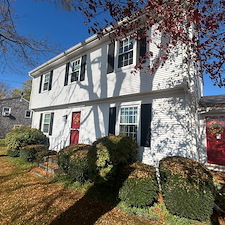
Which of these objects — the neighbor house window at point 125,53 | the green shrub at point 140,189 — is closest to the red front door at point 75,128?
the neighbor house window at point 125,53

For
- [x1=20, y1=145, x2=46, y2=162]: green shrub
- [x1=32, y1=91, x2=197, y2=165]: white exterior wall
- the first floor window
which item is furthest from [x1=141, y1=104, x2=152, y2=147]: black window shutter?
the first floor window

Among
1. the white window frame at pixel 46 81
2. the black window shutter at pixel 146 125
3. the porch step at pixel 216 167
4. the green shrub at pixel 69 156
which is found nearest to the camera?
the green shrub at pixel 69 156

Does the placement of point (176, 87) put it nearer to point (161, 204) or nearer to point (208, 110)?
point (208, 110)

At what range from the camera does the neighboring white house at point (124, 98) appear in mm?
5461

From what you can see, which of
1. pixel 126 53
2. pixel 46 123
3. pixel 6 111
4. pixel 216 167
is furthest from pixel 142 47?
pixel 6 111

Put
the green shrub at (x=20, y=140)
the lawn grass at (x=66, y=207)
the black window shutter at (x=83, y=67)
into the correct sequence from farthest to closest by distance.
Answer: the green shrub at (x=20, y=140) < the black window shutter at (x=83, y=67) < the lawn grass at (x=66, y=207)

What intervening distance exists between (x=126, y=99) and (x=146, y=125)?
1.64m

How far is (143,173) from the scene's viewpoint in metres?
4.04

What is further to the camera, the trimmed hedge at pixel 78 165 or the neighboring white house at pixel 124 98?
the neighboring white house at pixel 124 98

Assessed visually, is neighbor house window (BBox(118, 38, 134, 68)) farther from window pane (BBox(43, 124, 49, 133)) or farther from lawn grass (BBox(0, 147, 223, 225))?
window pane (BBox(43, 124, 49, 133))

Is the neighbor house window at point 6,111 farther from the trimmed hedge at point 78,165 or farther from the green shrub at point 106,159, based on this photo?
the green shrub at point 106,159

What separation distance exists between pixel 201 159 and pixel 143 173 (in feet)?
11.5

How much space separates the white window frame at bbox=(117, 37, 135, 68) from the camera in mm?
6766

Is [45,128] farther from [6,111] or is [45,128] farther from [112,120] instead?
[6,111]
